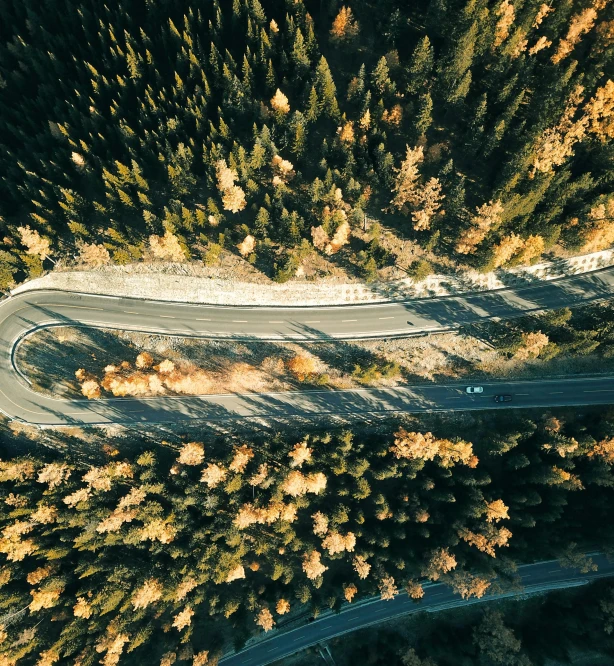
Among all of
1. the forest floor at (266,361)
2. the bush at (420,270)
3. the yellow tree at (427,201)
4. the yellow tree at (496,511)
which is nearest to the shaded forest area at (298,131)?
the yellow tree at (427,201)

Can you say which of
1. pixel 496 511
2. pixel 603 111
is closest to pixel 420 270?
pixel 603 111

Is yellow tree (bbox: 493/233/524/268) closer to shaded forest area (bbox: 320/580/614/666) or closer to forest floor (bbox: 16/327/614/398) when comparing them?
forest floor (bbox: 16/327/614/398)

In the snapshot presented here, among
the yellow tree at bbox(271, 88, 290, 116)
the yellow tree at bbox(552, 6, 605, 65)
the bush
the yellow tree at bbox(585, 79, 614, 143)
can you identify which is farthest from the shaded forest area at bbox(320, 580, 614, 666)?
the yellow tree at bbox(271, 88, 290, 116)

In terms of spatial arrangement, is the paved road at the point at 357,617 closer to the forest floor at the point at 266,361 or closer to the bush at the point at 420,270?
the forest floor at the point at 266,361

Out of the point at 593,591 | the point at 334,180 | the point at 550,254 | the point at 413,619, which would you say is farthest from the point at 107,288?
the point at 593,591

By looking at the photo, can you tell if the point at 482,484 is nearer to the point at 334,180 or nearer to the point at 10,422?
the point at 334,180

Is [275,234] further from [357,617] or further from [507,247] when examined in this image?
[357,617]
